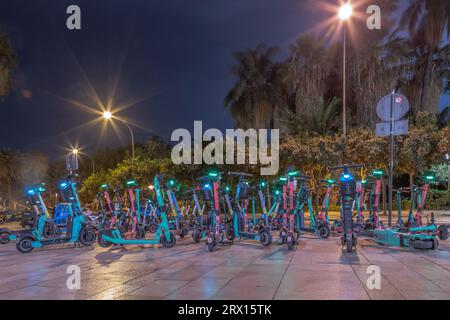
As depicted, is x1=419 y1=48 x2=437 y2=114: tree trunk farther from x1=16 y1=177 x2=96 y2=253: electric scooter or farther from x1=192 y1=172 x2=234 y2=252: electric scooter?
x1=16 y1=177 x2=96 y2=253: electric scooter

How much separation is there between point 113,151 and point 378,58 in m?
38.1

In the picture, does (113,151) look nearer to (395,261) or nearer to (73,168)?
(73,168)

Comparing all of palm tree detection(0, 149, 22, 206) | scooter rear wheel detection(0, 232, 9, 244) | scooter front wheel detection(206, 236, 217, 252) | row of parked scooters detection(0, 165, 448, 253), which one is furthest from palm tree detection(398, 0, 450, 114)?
palm tree detection(0, 149, 22, 206)

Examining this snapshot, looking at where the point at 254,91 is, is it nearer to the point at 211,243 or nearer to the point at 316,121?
the point at 316,121

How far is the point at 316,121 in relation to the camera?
95.8 feet

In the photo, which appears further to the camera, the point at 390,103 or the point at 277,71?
the point at 277,71

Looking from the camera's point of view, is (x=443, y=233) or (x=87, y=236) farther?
(x=443, y=233)

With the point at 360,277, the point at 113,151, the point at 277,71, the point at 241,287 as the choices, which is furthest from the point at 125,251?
the point at 113,151

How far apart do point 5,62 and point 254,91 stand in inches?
818

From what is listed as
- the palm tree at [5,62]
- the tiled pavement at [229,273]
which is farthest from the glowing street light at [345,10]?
the palm tree at [5,62]

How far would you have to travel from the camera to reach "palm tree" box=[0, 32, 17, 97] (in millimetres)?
22047

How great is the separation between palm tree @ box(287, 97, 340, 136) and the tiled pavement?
62.5ft

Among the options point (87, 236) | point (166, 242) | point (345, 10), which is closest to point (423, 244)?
point (166, 242)

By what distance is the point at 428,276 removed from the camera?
6.82 metres
